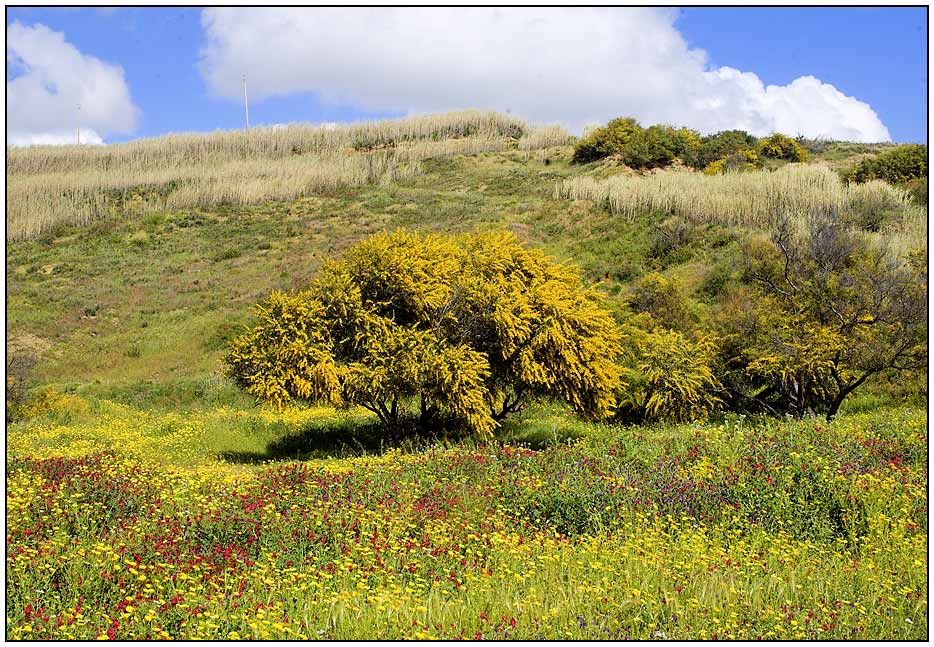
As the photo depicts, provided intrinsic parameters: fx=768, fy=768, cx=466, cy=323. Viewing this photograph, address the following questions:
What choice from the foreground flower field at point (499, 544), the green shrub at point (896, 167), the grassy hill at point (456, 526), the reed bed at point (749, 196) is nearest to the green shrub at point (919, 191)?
the reed bed at point (749, 196)

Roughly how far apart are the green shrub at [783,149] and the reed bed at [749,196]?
12.7 m

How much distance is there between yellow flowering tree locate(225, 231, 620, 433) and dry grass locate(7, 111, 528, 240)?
158ft

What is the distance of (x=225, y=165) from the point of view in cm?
7231

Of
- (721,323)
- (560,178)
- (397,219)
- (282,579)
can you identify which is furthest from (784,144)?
(282,579)

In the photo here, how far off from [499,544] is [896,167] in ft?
131

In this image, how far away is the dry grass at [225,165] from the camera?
202 feet

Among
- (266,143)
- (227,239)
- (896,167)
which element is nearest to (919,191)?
(896,167)

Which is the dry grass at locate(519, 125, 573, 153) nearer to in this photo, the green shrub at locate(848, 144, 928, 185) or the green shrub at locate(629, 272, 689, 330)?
the green shrub at locate(848, 144, 928, 185)

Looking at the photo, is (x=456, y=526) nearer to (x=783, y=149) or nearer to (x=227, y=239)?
(x=227, y=239)

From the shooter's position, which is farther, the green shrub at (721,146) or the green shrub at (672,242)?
the green shrub at (721,146)

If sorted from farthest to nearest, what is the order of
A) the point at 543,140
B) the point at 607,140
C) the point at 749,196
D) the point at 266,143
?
the point at 266,143, the point at 543,140, the point at 607,140, the point at 749,196

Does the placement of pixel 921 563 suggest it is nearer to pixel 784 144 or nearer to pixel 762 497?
pixel 762 497

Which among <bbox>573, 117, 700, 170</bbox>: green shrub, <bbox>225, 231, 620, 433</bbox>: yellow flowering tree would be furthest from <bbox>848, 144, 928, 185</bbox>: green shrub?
<bbox>225, 231, 620, 433</bbox>: yellow flowering tree

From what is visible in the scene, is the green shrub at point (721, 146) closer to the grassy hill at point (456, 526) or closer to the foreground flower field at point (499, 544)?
the grassy hill at point (456, 526)
